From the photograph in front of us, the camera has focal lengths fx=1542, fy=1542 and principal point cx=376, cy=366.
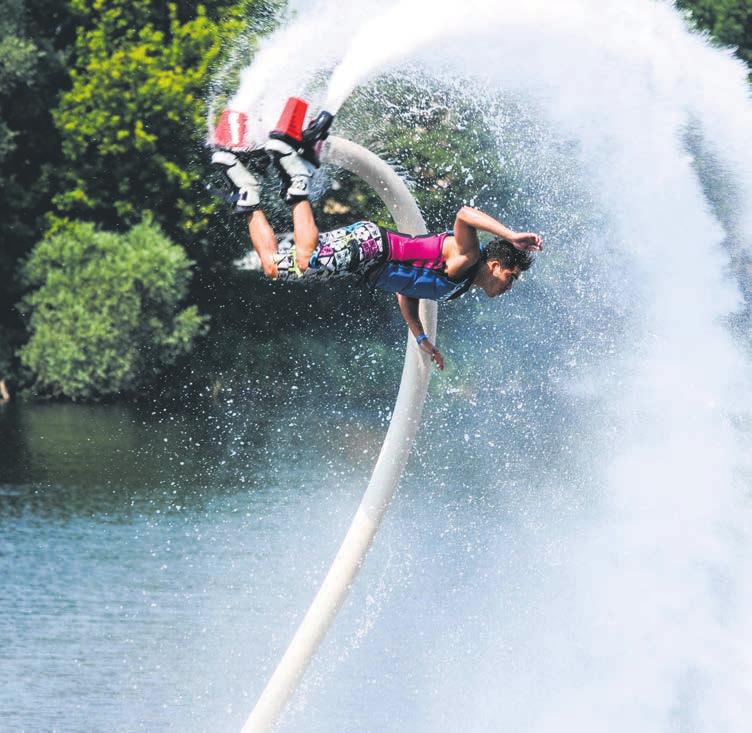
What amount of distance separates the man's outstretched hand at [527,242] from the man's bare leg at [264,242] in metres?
1.70

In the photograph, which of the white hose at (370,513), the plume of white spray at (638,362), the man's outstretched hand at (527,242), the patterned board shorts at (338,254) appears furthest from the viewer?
the plume of white spray at (638,362)

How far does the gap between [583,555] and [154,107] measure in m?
24.5

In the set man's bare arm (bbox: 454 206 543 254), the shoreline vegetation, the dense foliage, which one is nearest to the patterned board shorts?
man's bare arm (bbox: 454 206 543 254)

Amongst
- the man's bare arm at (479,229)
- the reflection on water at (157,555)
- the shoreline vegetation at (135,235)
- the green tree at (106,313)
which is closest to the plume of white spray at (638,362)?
the man's bare arm at (479,229)

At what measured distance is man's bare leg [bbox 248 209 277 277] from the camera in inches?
416

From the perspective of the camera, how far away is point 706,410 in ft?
53.9

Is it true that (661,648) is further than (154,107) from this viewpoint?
No

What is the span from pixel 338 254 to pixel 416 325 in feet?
3.97

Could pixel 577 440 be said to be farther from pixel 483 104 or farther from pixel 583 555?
pixel 483 104

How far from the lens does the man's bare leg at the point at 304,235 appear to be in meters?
10.5

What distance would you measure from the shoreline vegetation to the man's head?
23818 mm

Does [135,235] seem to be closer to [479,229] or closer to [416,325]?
[416,325]

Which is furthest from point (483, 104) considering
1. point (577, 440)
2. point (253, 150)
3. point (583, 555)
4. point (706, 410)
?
point (577, 440)

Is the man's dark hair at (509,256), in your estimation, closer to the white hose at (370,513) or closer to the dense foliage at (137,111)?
the white hose at (370,513)
